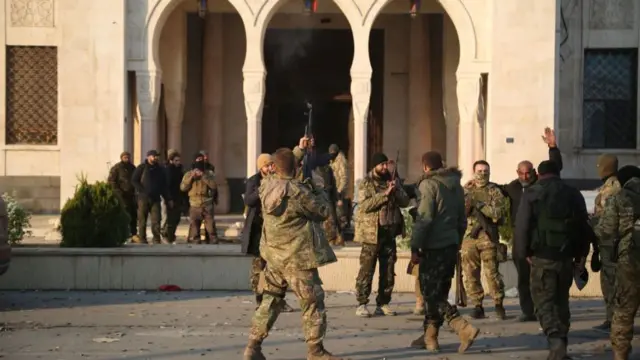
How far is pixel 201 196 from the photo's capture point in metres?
18.2

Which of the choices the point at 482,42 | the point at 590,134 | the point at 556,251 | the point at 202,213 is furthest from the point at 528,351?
the point at 590,134

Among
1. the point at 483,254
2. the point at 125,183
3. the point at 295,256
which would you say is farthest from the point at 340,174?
the point at 295,256

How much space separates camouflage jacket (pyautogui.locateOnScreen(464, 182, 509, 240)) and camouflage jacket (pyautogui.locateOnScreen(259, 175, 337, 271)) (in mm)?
3168

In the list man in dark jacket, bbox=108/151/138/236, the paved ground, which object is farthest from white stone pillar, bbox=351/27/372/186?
the paved ground

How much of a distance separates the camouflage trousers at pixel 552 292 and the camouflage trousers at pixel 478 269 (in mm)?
2243

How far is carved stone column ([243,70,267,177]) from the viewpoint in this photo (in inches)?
840

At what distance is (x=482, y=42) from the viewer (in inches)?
851

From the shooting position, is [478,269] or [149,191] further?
[149,191]

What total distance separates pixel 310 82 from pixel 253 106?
441 cm

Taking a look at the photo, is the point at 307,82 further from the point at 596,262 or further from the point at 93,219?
the point at 596,262

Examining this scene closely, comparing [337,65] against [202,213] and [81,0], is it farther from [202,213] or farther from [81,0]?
[202,213]

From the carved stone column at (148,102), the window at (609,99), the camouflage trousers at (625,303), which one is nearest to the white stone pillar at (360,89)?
the carved stone column at (148,102)

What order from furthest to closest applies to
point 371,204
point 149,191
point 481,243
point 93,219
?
point 149,191
point 93,219
point 481,243
point 371,204

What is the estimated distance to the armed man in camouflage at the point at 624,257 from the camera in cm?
Answer: 969
